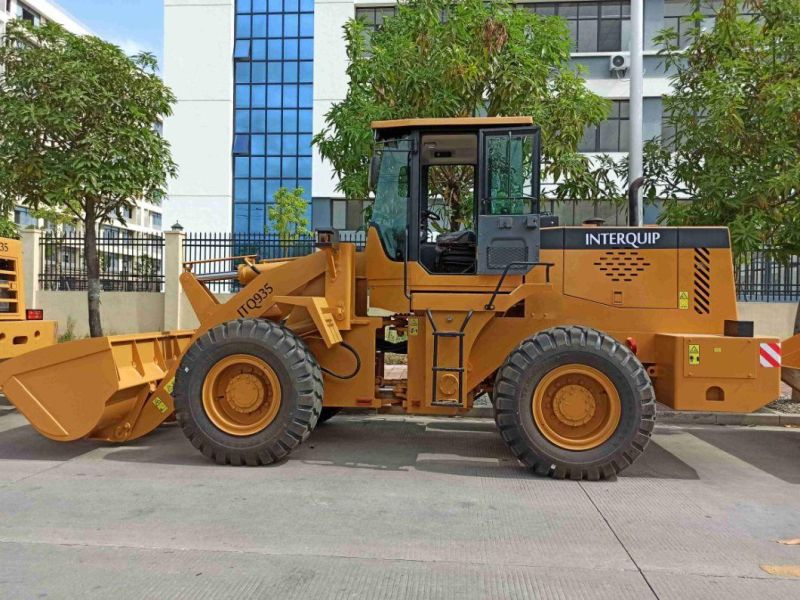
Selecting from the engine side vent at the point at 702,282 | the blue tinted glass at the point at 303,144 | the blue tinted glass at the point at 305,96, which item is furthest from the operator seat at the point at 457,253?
the blue tinted glass at the point at 305,96

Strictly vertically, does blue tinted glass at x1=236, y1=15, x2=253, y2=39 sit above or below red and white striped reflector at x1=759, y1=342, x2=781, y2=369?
above

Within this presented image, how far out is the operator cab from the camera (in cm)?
617

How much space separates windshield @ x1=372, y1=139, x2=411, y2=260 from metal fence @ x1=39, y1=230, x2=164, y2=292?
32.2 ft

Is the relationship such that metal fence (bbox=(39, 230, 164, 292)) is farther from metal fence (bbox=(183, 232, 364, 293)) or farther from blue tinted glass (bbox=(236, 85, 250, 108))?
blue tinted glass (bbox=(236, 85, 250, 108))

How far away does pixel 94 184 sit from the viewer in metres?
10.4

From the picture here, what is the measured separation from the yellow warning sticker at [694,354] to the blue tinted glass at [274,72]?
29.1 meters

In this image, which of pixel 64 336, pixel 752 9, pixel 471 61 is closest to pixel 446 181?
pixel 471 61

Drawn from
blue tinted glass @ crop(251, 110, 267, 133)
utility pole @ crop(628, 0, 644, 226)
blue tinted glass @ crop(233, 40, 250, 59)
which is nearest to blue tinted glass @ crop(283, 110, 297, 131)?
blue tinted glass @ crop(251, 110, 267, 133)

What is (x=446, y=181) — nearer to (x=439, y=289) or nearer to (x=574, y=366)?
(x=439, y=289)

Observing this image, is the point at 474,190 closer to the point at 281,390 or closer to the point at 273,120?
the point at 281,390

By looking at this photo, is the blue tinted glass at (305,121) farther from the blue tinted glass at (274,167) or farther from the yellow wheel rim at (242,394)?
the yellow wheel rim at (242,394)

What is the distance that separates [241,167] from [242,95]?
3390 mm

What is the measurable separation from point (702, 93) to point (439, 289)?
5339 mm

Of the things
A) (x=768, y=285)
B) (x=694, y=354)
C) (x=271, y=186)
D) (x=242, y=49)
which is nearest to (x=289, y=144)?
(x=271, y=186)
